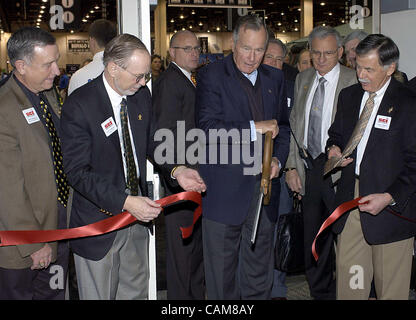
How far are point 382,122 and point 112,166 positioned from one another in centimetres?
153

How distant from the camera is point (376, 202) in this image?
9.40ft

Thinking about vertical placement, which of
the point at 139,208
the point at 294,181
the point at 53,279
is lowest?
the point at 53,279

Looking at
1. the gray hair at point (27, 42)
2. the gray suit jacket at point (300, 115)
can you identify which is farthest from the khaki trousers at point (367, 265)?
the gray hair at point (27, 42)

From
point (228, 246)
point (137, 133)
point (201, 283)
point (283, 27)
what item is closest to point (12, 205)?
point (137, 133)

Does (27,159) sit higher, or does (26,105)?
(26,105)

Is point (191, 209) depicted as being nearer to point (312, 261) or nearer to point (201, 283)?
point (201, 283)

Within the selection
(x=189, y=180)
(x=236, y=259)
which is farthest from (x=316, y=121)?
(x=189, y=180)

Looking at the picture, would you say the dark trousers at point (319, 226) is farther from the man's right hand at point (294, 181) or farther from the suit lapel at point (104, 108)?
the suit lapel at point (104, 108)

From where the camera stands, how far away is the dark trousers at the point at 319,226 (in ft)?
12.5

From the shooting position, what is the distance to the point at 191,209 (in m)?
3.80

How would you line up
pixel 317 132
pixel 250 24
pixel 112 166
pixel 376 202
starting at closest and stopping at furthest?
pixel 112 166
pixel 376 202
pixel 250 24
pixel 317 132

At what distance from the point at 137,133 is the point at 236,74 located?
2.57 feet

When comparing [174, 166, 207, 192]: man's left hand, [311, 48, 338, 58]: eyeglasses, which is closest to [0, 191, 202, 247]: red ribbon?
[174, 166, 207, 192]: man's left hand
